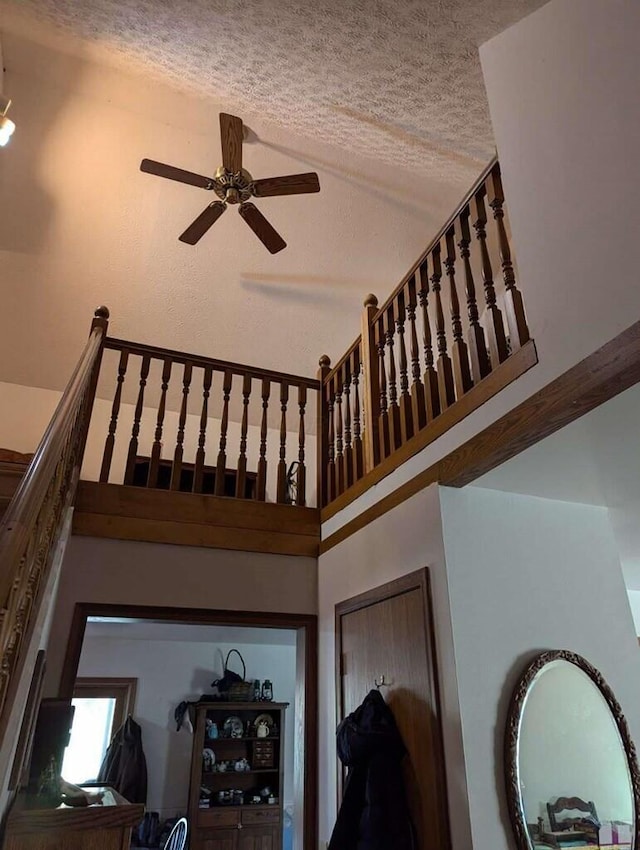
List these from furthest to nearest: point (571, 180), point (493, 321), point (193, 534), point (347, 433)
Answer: point (347, 433), point (193, 534), point (493, 321), point (571, 180)

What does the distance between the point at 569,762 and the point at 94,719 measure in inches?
235

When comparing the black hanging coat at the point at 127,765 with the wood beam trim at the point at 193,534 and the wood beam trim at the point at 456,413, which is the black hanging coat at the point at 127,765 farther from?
the wood beam trim at the point at 456,413

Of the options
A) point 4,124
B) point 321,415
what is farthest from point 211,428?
point 4,124

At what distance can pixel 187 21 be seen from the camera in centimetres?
334

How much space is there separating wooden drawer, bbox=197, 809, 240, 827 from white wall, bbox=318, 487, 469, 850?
4065 millimetres

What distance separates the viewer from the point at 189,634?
651cm

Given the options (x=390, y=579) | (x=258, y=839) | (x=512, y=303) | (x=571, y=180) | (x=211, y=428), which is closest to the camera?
(x=571, y=180)

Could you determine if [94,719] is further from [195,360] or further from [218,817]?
[195,360]

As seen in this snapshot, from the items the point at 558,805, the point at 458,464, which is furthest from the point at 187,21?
the point at 558,805

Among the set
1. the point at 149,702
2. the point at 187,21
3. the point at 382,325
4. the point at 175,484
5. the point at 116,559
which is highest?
the point at 187,21

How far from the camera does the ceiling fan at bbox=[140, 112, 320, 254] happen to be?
3623mm

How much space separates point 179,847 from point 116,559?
8.94 ft

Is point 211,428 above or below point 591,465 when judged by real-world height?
above

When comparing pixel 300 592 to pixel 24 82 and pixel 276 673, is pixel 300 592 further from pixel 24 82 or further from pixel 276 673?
→ pixel 276 673
